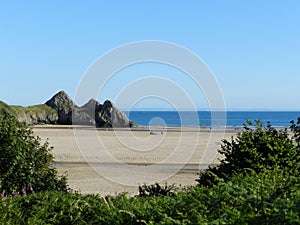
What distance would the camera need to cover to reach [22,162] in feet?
30.9

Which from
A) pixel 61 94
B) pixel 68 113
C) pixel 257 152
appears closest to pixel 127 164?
pixel 257 152

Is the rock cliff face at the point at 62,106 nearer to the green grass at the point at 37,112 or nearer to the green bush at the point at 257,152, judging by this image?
the green grass at the point at 37,112

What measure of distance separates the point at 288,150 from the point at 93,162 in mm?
17653

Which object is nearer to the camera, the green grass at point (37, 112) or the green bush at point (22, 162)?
the green bush at point (22, 162)

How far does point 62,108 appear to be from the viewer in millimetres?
79312

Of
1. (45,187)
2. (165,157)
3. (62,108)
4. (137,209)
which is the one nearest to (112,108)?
(62,108)

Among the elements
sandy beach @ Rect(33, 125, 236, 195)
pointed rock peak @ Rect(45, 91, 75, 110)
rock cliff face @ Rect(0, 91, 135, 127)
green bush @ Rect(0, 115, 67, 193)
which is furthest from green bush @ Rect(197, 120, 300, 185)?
pointed rock peak @ Rect(45, 91, 75, 110)

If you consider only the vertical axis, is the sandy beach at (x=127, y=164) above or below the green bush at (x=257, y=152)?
below

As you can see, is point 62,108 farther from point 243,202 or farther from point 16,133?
point 243,202

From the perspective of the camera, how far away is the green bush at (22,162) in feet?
30.3

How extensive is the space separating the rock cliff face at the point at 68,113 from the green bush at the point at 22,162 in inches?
1939

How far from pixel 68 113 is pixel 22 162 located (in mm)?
66674

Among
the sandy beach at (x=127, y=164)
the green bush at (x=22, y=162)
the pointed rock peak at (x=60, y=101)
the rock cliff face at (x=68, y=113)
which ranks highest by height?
the pointed rock peak at (x=60, y=101)

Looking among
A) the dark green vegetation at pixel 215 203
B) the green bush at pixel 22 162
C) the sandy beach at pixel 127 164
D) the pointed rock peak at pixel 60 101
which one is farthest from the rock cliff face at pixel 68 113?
the dark green vegetation at pixel 215 203
